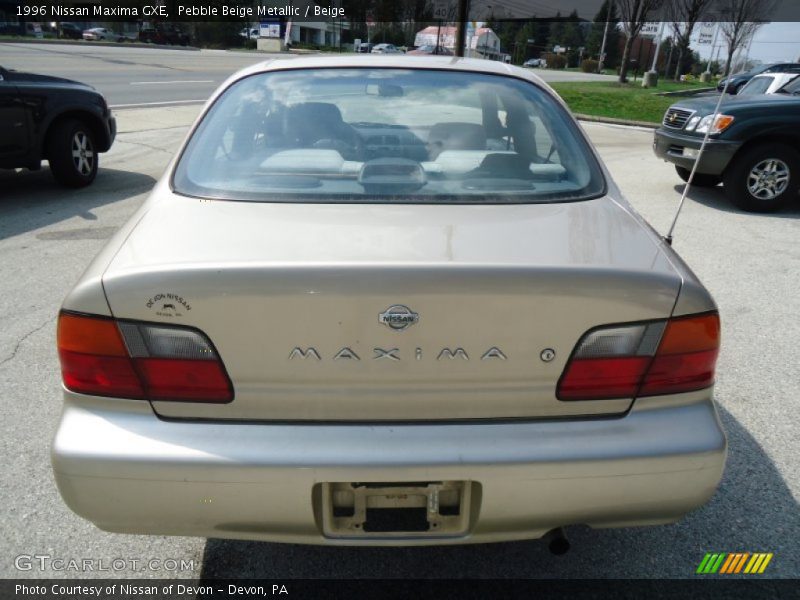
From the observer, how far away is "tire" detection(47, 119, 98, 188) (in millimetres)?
7137

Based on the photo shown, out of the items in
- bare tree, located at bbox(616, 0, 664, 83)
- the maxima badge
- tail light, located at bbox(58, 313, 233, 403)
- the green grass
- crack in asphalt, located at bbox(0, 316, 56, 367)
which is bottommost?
crack in asphalt, located at bbox(0, 316, 56, 367)

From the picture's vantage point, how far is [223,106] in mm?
2695

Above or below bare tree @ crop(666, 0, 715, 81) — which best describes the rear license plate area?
below

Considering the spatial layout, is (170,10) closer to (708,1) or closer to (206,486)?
(708,1)

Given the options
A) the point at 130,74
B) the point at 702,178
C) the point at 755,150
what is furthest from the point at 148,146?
the point at 130,74

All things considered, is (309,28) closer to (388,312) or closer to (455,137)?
(455,137)

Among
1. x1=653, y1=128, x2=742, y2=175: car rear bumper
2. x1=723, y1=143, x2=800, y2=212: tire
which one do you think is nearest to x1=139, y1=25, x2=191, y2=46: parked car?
x1=653, y1=128, x2=742, y2=175: car rear bumper

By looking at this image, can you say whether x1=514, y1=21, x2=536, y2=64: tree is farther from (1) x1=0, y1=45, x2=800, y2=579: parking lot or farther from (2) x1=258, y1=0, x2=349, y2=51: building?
(1) x1=0, y1=45, x2=800, y2=579: parking lot

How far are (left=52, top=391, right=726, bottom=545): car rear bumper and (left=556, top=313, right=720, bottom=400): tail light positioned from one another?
0.08 metres

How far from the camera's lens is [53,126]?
7145 mm

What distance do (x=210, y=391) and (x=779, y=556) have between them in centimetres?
202

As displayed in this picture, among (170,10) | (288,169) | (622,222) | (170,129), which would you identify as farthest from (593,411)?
(170,10)

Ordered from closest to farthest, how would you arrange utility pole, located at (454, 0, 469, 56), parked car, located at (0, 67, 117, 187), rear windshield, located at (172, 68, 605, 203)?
rear windshield, located at (172, 68, 605, 203) → parked car, located at (0, 67, 117, 187) → utility pole, located at (454, 0, 469, 56)

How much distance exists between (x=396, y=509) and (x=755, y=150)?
7.23m
